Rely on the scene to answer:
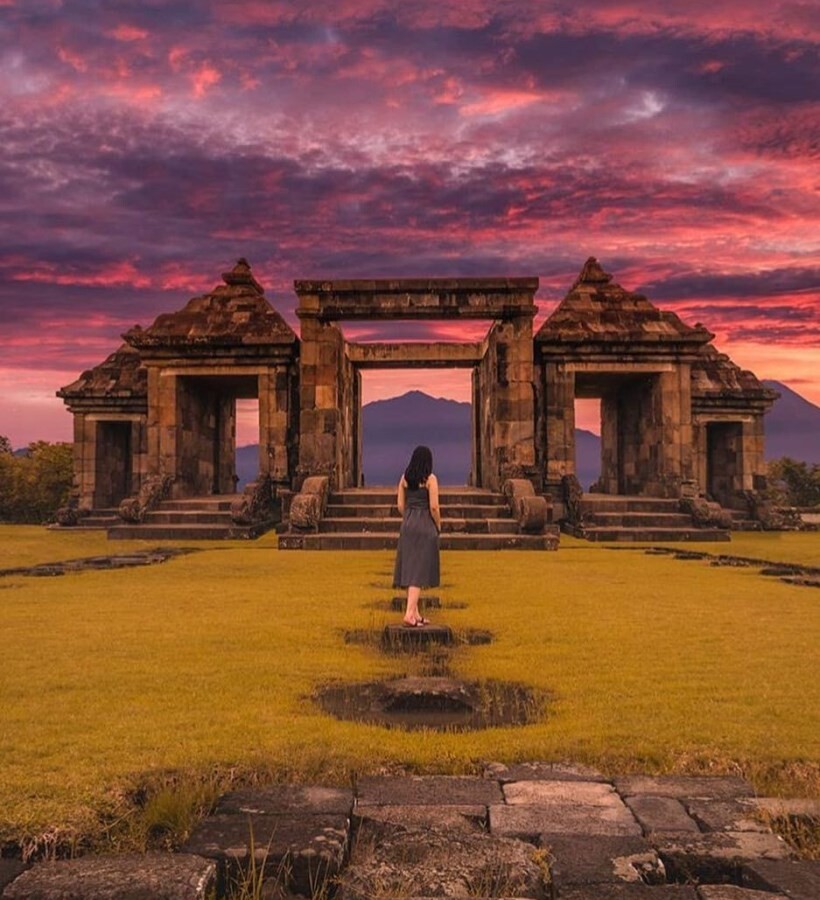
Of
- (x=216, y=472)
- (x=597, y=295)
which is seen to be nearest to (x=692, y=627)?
(x=597, y=295)

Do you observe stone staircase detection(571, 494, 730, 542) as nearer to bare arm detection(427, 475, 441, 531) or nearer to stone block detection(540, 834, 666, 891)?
bare arm detection(427, 475, 441, 531)

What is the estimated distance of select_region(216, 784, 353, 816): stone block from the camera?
354cm

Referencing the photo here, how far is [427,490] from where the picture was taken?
8875mm

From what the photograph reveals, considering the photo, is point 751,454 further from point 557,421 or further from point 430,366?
point 430,366

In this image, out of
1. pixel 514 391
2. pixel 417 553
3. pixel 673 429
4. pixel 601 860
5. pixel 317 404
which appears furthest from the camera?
pixel 673 429

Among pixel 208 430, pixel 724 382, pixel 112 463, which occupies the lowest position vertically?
pixel 112 463

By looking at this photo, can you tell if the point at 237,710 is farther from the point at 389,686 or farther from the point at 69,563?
the point at 69,563

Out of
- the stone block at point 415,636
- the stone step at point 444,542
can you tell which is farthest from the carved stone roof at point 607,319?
the stone block at point 415,636

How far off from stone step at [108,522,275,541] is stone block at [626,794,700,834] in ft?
56.1

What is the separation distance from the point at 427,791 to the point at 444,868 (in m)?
0.83

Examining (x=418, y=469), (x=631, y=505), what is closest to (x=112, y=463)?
(x=631, y=505)

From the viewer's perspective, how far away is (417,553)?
855 centimetres

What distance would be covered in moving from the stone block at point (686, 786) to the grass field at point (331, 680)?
7.3 inches

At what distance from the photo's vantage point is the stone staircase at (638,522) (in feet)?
66.2
